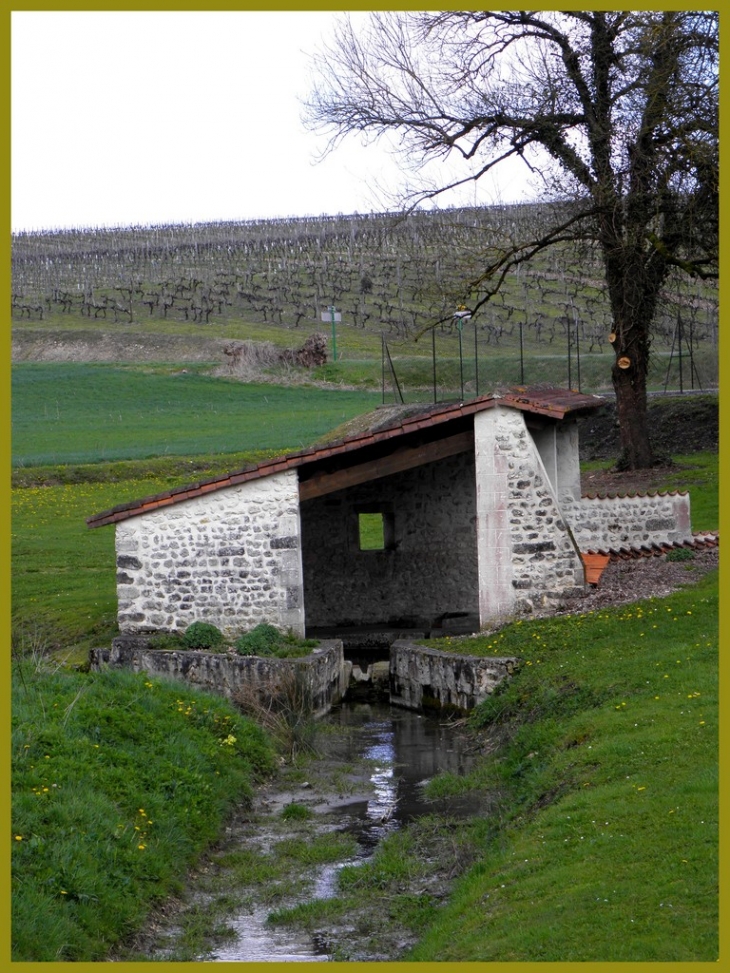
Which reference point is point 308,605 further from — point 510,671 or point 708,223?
point 708,223

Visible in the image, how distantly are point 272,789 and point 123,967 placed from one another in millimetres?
4933

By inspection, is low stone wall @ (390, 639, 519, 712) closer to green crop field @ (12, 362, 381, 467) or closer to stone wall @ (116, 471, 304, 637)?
stone wall @ (116, 471, 304, 637)

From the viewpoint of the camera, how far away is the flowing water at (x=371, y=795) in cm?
796

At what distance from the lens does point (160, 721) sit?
37.2ft

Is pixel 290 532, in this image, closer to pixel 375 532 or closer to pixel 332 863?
pixel 332 863

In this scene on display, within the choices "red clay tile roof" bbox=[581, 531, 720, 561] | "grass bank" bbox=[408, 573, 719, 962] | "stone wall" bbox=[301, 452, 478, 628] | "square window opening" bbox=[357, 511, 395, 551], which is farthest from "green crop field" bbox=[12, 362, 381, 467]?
"grass bank" bbox=[408, 573, 719, 962]

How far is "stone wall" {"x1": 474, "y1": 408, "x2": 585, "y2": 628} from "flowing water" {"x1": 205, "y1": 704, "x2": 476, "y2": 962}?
2.06 metres

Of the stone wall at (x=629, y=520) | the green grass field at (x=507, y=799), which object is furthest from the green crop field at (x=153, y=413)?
the green grass field at (x=507, y=799)

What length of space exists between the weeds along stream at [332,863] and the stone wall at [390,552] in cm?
695

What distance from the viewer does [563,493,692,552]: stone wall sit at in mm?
19062

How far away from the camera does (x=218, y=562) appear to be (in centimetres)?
1555

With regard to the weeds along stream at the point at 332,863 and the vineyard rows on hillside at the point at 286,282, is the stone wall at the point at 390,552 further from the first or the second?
the vineyard rows on hillside at the point at 286,282

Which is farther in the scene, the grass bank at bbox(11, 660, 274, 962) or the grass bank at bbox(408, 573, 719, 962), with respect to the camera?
the grass bank at bbox(11, 660, 274, 962)

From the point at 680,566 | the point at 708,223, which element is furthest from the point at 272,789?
the point at 708,223
